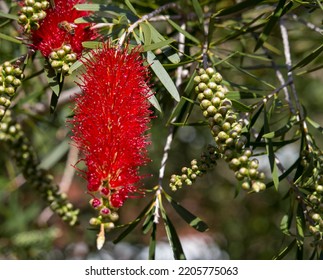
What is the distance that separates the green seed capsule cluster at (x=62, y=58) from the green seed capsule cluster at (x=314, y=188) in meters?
0.47

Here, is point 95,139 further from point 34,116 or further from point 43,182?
point 34,116

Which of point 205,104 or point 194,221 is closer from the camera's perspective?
point 205,104

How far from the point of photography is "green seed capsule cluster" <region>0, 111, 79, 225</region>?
1.37m

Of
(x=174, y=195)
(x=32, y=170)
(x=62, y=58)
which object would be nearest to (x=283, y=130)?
(x=62, y=58)

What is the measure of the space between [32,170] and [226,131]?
695 mm

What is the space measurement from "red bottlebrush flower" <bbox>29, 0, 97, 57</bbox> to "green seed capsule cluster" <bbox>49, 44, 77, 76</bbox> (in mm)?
22

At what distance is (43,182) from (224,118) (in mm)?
671

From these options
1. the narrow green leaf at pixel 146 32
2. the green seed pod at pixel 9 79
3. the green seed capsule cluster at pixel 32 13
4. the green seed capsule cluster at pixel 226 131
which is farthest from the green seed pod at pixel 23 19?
the green seed capsule cluster at pixel 226 131

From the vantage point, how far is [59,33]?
3.27 ft

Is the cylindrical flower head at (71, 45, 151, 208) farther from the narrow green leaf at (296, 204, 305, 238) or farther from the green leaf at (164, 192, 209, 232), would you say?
the narrow green leaf at (296, 204, 305, 238)

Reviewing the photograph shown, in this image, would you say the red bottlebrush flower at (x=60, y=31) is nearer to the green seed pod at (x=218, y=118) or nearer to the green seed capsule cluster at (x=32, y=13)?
the green seed capsule cluster at (x=32, y=13)

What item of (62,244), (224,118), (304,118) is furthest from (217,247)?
(224,118)

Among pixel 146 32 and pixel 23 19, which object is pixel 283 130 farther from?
pixel 23 19

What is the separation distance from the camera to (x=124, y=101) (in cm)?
92
